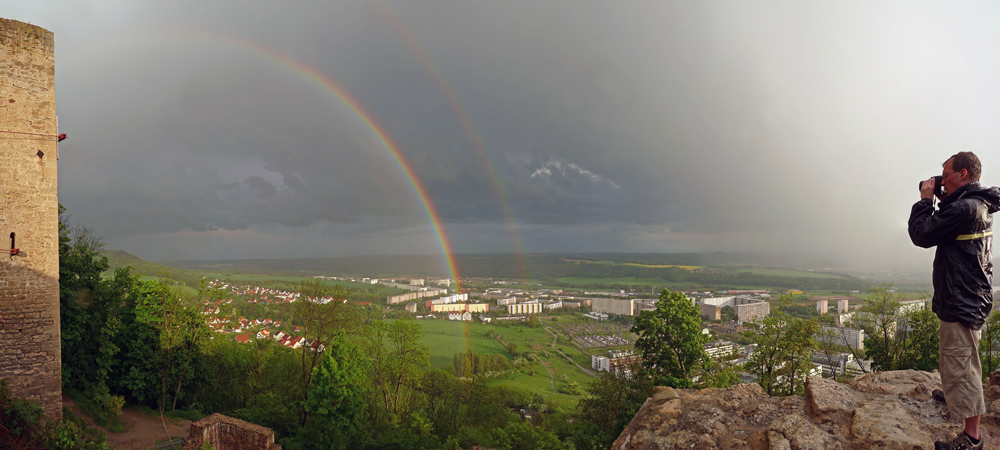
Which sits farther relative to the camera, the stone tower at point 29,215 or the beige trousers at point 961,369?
the stone tower at point 29,215

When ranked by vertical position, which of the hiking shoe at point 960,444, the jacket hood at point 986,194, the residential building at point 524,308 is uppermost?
the jacket hood at point 986,194

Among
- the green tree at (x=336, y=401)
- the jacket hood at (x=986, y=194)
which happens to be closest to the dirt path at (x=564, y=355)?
the green tree at (x=336, y=401)

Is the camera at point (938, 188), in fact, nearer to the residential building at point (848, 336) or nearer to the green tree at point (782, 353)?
the green tree at point (782, 353)

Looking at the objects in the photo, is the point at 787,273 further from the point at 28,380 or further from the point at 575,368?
the point at 28,380

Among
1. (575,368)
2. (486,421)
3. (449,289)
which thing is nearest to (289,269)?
(449,289)

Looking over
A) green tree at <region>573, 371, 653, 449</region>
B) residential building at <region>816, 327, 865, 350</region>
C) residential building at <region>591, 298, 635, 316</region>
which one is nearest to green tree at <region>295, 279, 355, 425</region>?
green tree at <region>573, 371, 653, 449</region>

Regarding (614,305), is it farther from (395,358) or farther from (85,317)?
(85,317)
